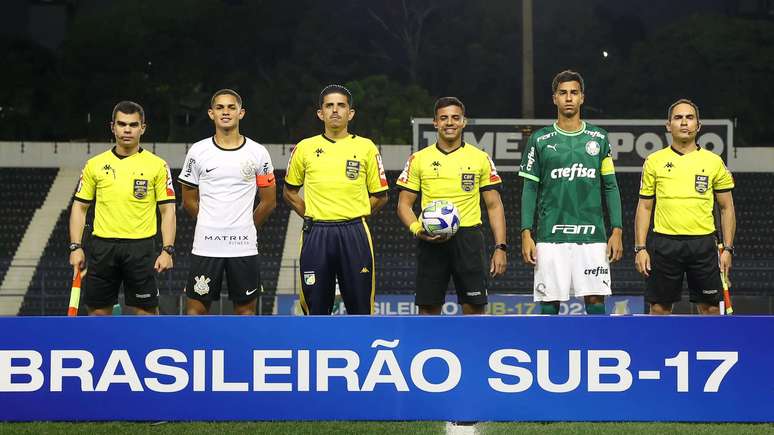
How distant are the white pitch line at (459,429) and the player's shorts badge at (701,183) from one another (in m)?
2.56

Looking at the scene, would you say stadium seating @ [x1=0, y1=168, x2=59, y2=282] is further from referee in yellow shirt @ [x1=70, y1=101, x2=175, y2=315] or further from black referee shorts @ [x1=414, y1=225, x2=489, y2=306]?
black referee shorts @ [x1=414, y1=225, x2=489, y2=306]

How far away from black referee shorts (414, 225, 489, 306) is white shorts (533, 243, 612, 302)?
1.51ft

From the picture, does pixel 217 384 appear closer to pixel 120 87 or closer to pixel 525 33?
pixel 525 33

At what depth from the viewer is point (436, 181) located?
7578 millimetres

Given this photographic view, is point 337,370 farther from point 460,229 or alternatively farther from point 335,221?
point 460,229

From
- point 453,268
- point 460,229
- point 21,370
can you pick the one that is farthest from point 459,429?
point 21,370

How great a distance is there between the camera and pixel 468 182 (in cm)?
756

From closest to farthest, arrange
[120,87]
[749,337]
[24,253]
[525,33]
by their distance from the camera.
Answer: [749,337] → [24,253] → [525,33] → [120,87]

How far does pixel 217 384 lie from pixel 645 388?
87.4 inches

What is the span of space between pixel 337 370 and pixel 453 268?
1.70m

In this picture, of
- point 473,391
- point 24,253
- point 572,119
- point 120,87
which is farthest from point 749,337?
point 120,87

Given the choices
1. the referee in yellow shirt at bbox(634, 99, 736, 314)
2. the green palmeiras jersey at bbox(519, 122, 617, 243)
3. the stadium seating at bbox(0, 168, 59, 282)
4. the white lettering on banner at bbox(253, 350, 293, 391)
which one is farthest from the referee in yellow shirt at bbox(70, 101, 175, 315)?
the stadium seating at bbox(0, 168, 59, 282)

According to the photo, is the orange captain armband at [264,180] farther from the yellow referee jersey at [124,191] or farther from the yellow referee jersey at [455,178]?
the yellow referee jersey at [455,178]

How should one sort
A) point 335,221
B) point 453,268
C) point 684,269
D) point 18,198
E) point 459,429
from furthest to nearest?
point 18,198 < point 684,269 < point 453,268 < point 335,221 < point 459,429
